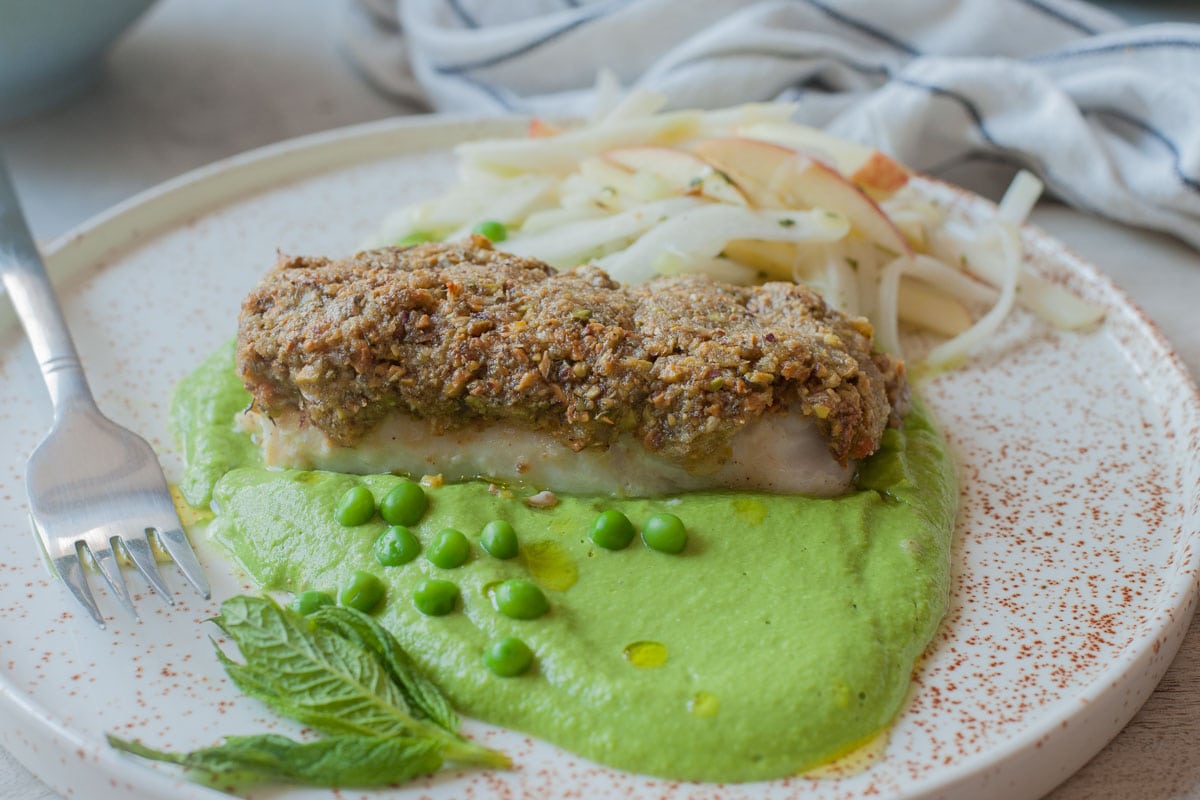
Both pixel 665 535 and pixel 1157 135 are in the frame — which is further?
pixel 1157 135

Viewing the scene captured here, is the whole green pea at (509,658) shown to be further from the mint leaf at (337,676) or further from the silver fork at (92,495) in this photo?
the silver fork at (92,495)

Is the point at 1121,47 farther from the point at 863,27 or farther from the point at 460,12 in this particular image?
the point at 460,12

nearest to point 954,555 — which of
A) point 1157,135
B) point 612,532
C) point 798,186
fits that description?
point 612,532

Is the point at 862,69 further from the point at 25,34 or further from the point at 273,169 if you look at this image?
the point at 25,34

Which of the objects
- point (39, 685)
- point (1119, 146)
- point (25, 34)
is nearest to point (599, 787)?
point (39, 685)

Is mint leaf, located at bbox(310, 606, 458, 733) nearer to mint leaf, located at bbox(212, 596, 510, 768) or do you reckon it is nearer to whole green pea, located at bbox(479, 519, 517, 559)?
mint leaf, located at bbox(212, 596, 510, 768)

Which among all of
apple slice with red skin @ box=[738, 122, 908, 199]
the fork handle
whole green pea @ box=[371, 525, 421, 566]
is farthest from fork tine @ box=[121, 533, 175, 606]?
apple slice with red skin @ box=[738, 122, 908, 199]

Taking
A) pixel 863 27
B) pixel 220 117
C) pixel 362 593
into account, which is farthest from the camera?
pixel 220 117
